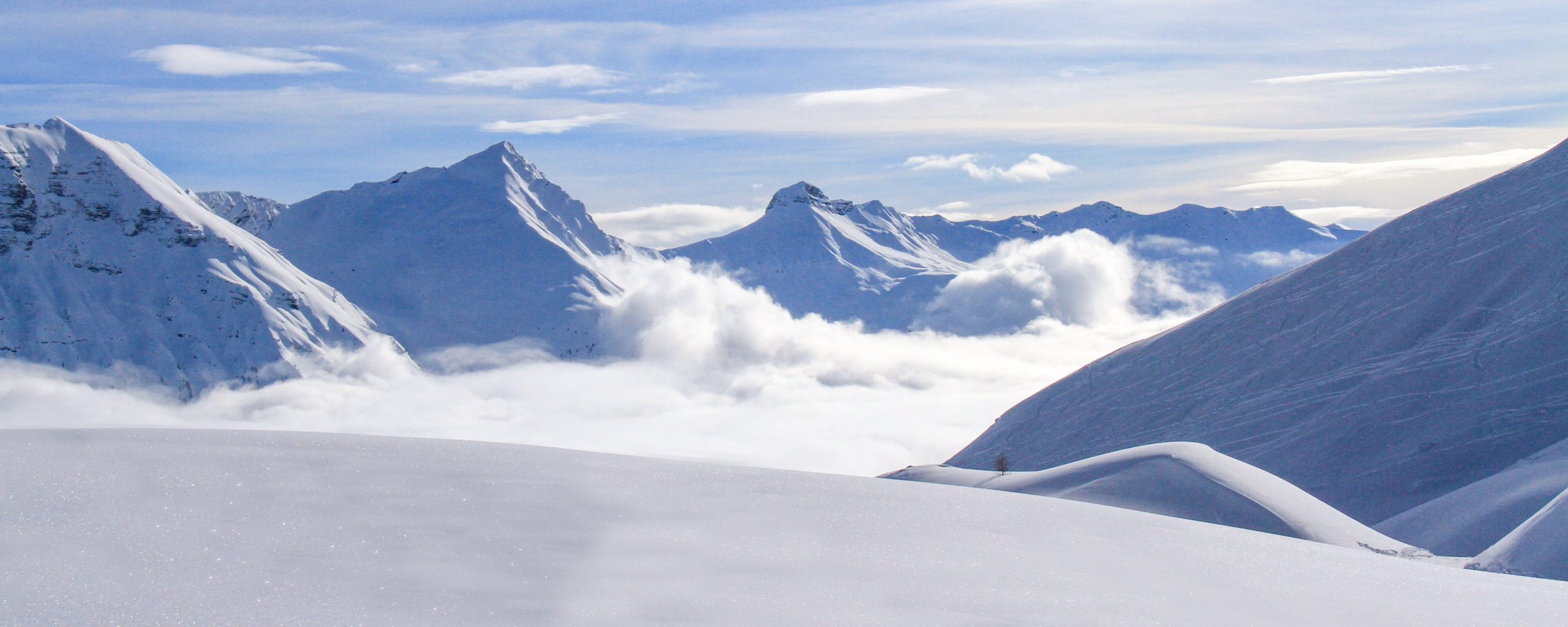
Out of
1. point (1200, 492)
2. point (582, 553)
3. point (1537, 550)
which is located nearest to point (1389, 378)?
point (1200, 492)

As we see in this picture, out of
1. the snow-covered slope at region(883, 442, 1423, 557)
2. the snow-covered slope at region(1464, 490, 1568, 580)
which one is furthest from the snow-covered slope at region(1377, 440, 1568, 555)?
the snow-covered slope at region(1464, 490, 1568, 580)

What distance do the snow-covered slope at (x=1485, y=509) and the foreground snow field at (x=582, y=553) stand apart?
130ft

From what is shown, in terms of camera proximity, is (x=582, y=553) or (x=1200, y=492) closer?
(x=582, y=553)

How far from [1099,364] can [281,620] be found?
88515 mm

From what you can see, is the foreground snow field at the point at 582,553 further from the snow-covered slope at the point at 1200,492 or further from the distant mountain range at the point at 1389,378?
the distant mountain range at the point at 1389,378

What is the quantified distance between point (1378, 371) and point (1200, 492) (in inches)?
1849

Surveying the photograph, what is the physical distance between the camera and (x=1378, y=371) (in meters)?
68.2

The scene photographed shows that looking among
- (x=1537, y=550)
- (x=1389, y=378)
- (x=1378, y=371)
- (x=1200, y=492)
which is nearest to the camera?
(x=1537, y=550)

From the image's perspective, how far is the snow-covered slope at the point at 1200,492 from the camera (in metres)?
28.8

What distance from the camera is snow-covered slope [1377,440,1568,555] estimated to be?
42.0 metres

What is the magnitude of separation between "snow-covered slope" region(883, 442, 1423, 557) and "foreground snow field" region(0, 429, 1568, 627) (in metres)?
20.0

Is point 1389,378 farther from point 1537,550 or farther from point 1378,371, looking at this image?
point 1537,550

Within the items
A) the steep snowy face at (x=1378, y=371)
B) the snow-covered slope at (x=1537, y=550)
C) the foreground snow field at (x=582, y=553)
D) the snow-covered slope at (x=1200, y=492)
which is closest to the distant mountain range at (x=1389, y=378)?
the steep snowy face at (x=1378, y=371)

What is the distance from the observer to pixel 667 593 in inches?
262
